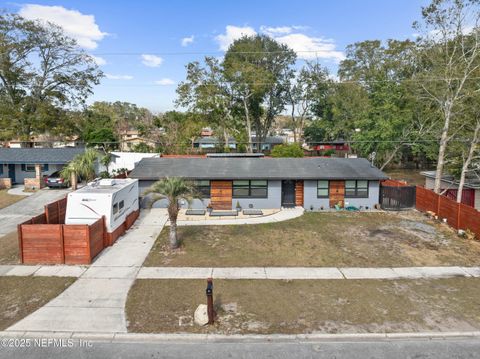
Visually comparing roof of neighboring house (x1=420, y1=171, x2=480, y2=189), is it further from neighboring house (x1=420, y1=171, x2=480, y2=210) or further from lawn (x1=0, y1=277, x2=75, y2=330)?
lawn (x1=0, y1=277, x2=75, y2=330)

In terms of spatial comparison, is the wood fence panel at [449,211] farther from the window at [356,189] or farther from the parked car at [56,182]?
the parked car at [56,182]

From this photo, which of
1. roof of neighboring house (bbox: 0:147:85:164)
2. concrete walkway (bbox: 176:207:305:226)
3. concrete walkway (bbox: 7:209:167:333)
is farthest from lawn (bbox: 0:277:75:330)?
roof of neighboring house (bbox: 0:147:85:164)

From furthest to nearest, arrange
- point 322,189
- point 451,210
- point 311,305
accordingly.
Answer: point 322,189 → point 451,210 → point 311,305

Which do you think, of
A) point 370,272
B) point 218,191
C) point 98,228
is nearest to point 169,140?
point 218,191

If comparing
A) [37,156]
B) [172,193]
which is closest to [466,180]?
[172,193]

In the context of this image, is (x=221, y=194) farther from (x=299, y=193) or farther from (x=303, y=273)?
(x=303, y=273)

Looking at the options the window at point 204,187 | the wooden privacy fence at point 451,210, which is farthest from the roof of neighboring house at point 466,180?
the window at point 204,187
